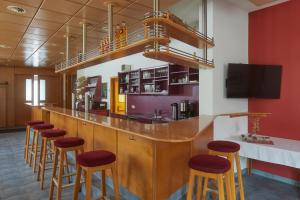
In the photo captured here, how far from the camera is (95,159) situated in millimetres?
1936

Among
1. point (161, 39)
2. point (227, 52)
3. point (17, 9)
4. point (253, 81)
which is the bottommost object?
point (253, 81)

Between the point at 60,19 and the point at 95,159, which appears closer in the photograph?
the point at 95,159

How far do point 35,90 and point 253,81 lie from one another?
9244 mm

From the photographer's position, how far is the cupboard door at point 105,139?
8.52ft

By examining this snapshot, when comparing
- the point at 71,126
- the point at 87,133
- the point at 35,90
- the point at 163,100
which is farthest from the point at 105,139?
the point at 35,90

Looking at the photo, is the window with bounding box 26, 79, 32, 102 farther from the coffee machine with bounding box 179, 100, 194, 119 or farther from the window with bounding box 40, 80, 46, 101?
the coffee machine with bounding box 179, 100, 194, 119

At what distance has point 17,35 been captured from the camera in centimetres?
416

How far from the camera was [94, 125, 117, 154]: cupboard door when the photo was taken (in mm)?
2596

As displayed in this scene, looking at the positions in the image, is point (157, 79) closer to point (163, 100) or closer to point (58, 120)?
point (163, 100)

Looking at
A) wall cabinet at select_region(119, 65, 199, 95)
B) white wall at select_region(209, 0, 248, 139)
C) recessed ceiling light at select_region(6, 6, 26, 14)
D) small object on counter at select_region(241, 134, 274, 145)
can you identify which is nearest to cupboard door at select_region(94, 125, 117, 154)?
white wall at select_region(209, 0, 248, 139)

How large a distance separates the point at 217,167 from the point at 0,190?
310 cm

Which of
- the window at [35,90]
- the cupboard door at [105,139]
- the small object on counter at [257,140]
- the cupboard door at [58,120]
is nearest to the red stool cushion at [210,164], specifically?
the cupboard door at [105,139]

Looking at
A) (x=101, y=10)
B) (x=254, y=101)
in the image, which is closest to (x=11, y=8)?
(x=101, y=10)

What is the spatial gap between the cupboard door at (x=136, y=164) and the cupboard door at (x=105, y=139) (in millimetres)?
129
